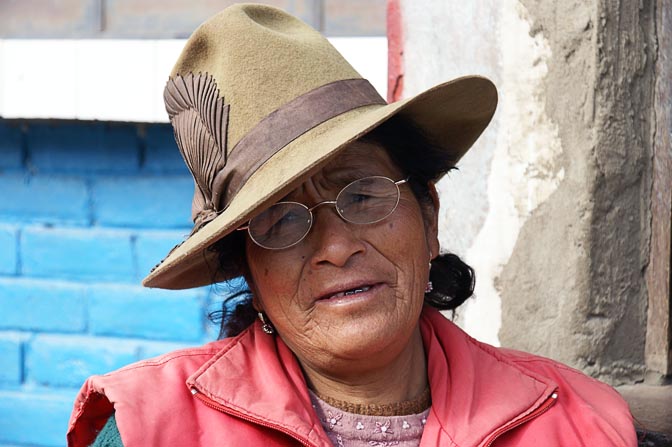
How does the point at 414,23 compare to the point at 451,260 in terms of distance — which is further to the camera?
the point at 414,23

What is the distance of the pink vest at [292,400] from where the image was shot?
6.36 ft

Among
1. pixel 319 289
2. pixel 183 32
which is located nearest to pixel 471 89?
pixel 319 289

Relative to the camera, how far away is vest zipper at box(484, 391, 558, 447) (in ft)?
6.70

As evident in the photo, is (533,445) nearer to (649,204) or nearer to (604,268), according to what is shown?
(604,268)

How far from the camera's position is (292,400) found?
6.56 ft

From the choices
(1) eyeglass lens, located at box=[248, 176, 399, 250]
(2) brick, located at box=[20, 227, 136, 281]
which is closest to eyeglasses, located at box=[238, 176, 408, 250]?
(1) eyeglass lens, located at box=[248, 176, 399, 250]

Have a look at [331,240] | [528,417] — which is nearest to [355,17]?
[331,240]

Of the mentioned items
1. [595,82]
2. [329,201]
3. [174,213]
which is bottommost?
[174,213]

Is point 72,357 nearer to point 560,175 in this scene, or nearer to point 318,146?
point 560,175

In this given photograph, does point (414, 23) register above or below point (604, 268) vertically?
above

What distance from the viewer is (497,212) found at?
2.77 m

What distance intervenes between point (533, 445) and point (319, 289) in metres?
0.56

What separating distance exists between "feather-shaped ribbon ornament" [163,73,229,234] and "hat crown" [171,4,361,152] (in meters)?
0.02

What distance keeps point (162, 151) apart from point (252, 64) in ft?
5.37
